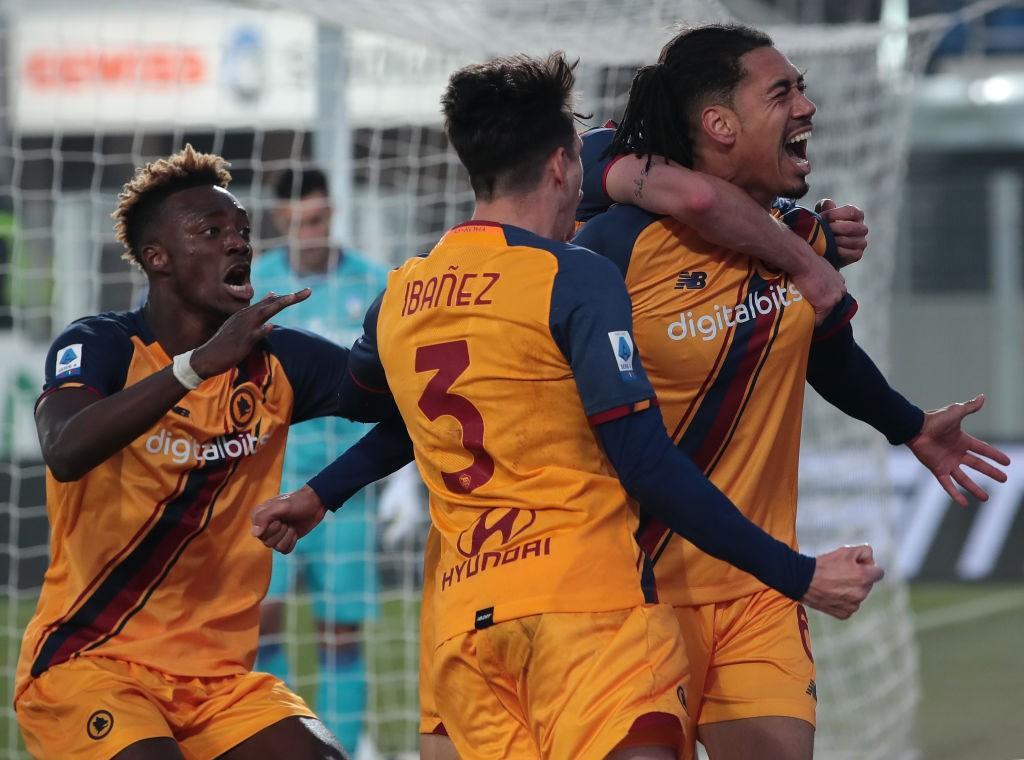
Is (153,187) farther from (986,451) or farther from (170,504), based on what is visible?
(986,451)

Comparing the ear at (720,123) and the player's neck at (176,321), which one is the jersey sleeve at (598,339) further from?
the player's neck at (176,321)

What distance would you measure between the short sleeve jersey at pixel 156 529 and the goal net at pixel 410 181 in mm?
1337

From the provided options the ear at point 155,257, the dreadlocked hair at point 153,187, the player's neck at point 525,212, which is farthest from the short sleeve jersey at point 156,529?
the player's neck at point 525,212

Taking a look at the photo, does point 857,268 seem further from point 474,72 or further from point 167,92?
point 167,92

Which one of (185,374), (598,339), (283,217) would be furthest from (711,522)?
(283,217)

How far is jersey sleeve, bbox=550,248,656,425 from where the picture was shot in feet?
8.76

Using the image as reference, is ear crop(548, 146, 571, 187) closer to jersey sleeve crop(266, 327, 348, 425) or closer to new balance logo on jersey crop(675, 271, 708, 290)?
new balance logo on jersey crop(675, 271, 708, 290)

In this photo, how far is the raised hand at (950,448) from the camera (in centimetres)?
367

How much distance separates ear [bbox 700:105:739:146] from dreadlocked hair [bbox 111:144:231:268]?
1307mm

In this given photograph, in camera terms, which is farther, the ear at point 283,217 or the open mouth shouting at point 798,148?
the ear at point 283,217

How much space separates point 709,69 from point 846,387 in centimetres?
84

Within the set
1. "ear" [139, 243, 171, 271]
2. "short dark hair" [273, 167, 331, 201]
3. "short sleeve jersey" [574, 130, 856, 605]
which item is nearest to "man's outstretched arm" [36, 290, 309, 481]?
"ear" [139, 243, 171, 271]

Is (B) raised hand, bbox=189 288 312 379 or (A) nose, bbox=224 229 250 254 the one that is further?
(A) nose, bbox=224 229 250 254

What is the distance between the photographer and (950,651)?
31.7 ft
